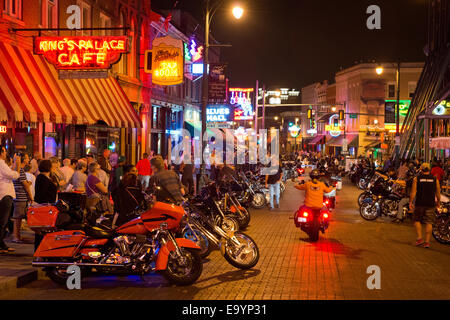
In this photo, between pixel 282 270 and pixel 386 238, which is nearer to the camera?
pixel 282 270

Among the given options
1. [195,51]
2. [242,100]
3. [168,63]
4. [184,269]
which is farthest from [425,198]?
[242,100]

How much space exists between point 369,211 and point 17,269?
1134 cm

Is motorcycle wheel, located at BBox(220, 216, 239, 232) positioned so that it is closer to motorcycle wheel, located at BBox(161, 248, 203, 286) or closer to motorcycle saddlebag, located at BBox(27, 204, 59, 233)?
motorcycle wheel, located at BBox(161, 248, 203, 286)

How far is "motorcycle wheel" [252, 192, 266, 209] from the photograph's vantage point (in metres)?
19.8

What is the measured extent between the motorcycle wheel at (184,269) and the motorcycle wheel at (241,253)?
1068 millimetres

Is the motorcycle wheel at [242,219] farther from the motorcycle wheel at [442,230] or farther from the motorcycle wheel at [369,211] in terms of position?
the motorcycle wheel at [369,211]

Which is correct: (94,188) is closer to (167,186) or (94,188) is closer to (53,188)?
(53,188)

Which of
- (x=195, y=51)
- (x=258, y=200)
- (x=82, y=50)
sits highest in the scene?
(x=195, y=51)

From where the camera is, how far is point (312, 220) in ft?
41.3

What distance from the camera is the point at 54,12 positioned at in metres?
18.6

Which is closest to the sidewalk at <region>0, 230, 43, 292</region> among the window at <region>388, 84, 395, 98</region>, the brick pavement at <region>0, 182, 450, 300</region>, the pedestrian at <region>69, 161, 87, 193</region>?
the brick pavement at <region>0, 182, 450, 300</region>

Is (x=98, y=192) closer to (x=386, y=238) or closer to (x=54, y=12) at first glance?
(x=386, y=238)
